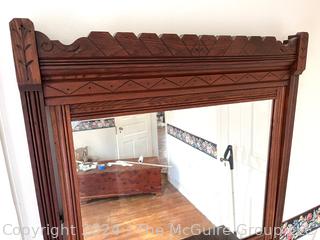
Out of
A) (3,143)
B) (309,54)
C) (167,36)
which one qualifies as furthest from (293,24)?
(3,143)

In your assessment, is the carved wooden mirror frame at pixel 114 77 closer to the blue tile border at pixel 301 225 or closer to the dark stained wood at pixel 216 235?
the dark stained wood at pixel 216 235

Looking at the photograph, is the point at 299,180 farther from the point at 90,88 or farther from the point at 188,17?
the point at 90,88

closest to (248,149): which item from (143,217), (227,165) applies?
(227,165)

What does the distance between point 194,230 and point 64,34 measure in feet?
2.62

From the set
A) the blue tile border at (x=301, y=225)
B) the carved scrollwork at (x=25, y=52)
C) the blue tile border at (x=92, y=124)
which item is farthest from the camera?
the blue tile border at (x=301, y=225)

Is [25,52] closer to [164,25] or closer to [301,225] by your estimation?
[164,25]

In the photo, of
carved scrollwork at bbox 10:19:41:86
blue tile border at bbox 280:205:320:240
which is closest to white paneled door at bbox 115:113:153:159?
carved scrollwork at bbox 10:19:41:86

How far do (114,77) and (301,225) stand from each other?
3.86 ft

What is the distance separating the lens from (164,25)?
668mm

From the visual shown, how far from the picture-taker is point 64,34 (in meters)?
0.56

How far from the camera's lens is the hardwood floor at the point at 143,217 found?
699 millimetres

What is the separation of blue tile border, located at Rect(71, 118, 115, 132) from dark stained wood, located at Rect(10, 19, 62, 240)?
0.08 m

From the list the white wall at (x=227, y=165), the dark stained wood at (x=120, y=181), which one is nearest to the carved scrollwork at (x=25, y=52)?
the dark stained wood at (x=120, y=181)

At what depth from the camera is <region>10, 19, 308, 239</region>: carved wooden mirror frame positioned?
1.68 feet
